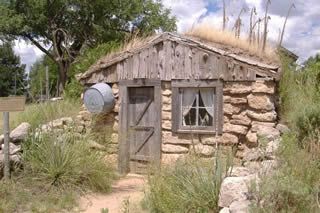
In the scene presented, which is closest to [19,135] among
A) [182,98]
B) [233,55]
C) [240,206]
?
[182,98]

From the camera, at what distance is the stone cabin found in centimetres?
909

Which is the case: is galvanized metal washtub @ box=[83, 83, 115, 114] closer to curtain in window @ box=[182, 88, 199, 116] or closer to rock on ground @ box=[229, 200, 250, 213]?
curtain in window @ box=[182, 88, 199, 116]

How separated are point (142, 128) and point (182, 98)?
4.13 ft

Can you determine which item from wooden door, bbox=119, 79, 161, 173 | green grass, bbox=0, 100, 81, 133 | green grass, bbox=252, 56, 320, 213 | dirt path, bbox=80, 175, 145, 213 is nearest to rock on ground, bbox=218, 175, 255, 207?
green grass, bbox=252, 56, 320, 213

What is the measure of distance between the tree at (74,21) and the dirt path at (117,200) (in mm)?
16406

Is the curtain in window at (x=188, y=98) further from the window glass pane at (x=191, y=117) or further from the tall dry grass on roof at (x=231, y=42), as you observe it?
the tall dry grass on roof at (x=231, y=42)

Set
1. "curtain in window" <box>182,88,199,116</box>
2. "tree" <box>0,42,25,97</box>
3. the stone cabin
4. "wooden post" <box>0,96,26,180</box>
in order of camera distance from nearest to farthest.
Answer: "wooden post" <box>0,96,26,180</box>, the stone cabin, "curtain in window" <box>182,88,199,116</box>, "tree" <box>0,42,25,97</box>

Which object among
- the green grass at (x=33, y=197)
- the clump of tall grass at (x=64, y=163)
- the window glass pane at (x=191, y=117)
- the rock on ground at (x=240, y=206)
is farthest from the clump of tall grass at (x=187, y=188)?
the window glass pane at (x=191, y=117)

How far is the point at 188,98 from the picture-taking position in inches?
389

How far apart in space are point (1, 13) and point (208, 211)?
2209 cm

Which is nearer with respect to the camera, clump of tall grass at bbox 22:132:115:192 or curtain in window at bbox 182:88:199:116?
clump of tall grass at bbox 22:132:115:192

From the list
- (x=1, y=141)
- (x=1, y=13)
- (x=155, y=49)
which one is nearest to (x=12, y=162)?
(x=1, y=141)

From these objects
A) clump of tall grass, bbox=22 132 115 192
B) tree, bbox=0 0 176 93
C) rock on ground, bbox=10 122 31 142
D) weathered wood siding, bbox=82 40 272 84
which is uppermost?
tree, bbox=0 0 176 93

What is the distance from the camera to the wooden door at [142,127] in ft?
33.4
